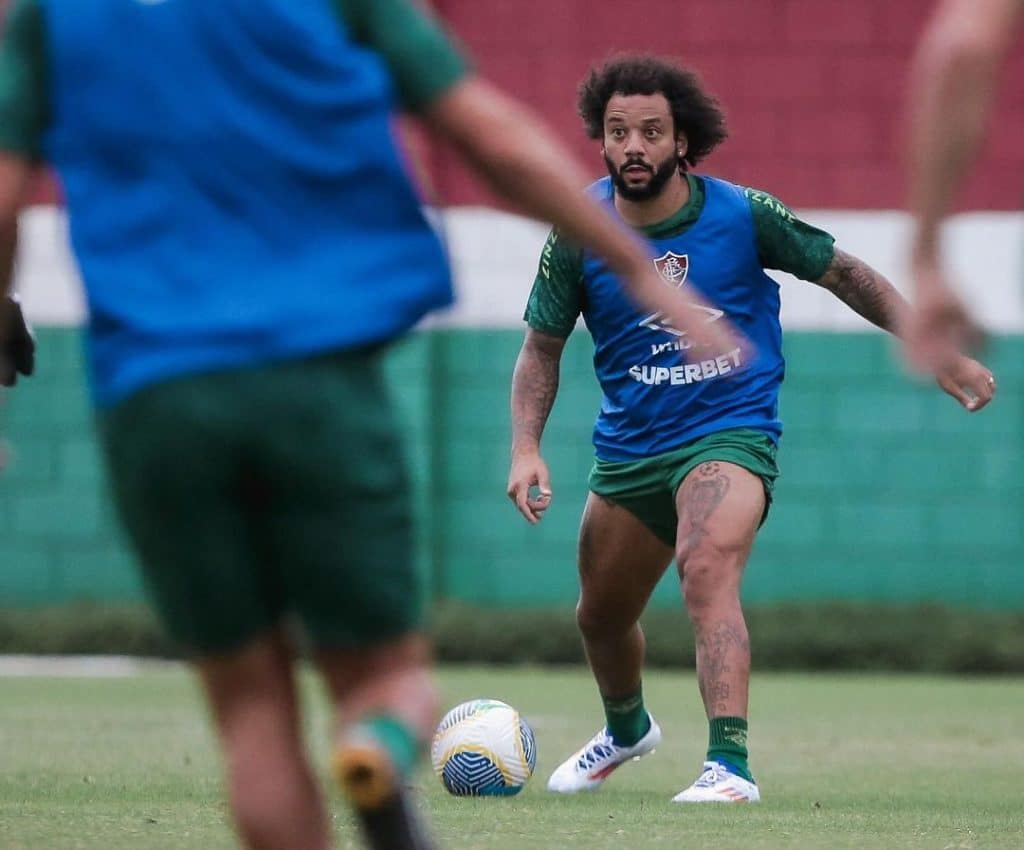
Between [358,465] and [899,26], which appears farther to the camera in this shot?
[899,26]

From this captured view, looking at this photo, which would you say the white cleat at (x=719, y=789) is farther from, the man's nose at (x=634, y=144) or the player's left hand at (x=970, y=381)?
the man's nose at (x=634, y=144)

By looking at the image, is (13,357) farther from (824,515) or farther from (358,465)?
(824,515)

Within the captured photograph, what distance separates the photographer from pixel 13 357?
5887mm

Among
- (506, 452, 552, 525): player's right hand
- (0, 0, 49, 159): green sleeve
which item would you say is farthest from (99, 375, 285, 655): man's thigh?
(506, 452, 552, 525): player's right hand

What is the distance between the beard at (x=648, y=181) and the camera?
7.16 meters

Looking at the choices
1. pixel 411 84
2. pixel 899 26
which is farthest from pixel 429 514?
pixel 411 84

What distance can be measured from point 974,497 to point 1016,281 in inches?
60.9

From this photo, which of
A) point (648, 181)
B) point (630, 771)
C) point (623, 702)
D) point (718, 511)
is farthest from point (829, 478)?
point (718, 511)

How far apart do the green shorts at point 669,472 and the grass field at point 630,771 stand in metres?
0.92

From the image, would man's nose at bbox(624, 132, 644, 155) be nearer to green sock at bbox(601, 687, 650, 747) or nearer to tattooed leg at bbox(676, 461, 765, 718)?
tattooed leg at bbox(676, 461, 765, 718)

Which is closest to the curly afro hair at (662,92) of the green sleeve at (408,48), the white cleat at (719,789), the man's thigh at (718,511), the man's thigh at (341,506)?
the man's thigh at (718,511)

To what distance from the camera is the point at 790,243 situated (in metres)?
7.14

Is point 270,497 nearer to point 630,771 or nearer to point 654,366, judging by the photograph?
point 654,366

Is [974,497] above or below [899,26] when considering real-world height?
Result: below
